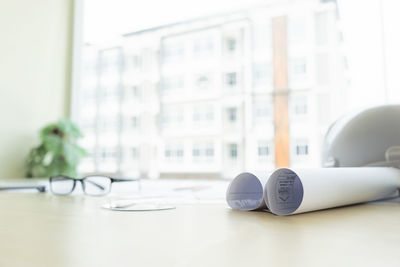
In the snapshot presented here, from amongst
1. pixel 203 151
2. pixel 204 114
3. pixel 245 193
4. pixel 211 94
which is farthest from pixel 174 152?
pixel 245 193

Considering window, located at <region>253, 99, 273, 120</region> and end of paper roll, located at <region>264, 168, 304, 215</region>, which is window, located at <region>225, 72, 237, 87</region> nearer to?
window, located at <region>253, 99, 273, 120</region>

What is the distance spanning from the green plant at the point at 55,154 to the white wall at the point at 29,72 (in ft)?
0.36

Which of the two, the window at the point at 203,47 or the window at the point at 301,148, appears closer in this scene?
the window at the point at 301,148

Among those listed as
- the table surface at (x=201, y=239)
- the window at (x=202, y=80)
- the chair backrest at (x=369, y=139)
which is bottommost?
the table surface at (x=201, y=239)

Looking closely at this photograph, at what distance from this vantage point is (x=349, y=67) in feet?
5.77

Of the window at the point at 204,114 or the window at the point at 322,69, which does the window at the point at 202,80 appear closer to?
the window at the point at 204,114

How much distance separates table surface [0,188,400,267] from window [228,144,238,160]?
1913mm

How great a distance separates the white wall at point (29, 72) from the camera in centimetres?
202

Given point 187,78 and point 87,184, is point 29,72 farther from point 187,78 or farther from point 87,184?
point 87,184

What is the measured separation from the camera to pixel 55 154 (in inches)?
78.7

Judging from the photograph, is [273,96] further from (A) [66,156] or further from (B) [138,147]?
(A) [66,156]

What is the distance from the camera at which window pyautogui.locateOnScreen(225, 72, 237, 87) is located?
240 centimetres

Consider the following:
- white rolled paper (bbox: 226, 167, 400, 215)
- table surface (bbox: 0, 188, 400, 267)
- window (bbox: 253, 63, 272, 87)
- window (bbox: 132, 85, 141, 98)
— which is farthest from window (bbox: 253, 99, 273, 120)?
table surface (bbox: 0, 188, 400, 267)

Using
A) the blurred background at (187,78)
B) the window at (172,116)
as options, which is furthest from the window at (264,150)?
the window at (172,116)
